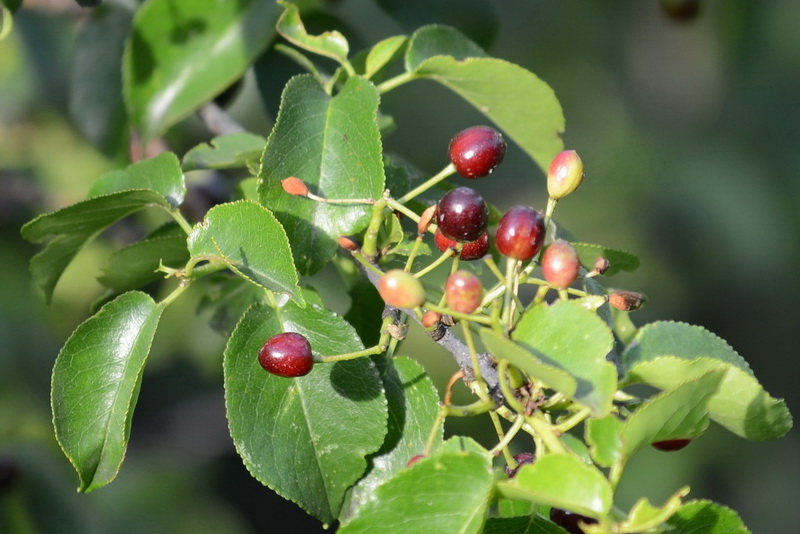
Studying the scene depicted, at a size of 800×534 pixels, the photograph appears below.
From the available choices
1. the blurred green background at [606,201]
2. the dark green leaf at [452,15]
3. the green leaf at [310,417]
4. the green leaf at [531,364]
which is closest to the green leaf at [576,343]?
the green leaf at [531,364]

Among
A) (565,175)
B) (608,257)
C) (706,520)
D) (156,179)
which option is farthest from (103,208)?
(706,520)

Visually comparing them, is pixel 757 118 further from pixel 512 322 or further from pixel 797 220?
pixel 512 322

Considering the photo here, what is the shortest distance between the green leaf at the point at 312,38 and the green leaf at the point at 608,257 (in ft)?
1.35

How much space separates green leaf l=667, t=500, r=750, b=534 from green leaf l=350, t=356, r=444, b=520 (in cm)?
27

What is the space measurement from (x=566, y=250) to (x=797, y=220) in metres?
3.07

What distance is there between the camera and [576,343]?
2.48ft

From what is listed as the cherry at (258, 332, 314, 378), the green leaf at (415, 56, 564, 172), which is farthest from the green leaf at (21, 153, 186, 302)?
Result: the green leaf at (415, 56, 564, 172)

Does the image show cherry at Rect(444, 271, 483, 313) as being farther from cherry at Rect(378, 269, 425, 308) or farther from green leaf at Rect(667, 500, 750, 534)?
green leaf at Rect(667, 500, 750, 534)

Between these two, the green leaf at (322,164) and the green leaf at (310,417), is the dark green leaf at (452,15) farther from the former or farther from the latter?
the green leaf at (310,417)

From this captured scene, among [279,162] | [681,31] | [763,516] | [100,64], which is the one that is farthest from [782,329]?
[279,162]

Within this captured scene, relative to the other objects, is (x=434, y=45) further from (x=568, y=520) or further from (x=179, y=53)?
(x=568, y=520)

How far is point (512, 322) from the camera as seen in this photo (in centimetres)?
82

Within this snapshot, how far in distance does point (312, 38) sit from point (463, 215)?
0.50 m

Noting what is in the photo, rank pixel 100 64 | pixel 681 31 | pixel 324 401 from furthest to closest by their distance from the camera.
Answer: pixel 681 31 < pixel 100 64 < pixel 324 401
